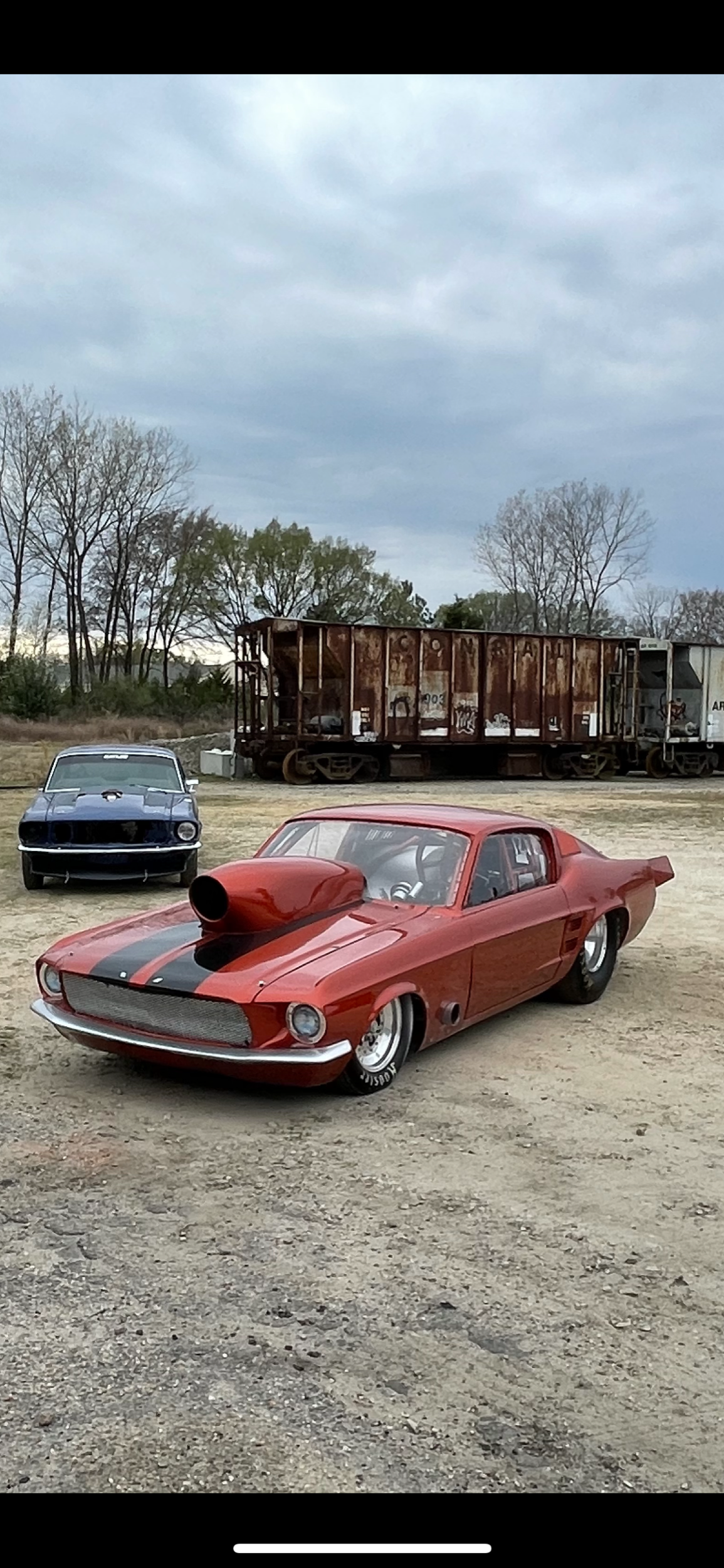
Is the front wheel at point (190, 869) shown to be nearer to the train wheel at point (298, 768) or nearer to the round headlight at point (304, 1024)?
the round headlight at point (304, 1024)

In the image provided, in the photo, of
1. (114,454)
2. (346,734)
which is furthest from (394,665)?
(114,454)

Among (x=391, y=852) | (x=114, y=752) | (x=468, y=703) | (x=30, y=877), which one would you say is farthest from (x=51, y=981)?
(x=468, y=703)

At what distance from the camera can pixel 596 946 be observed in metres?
6.82

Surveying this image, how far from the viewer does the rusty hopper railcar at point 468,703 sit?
25609mm

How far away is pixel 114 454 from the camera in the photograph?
51344 mm

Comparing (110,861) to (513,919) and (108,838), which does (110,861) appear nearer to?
(108,838)

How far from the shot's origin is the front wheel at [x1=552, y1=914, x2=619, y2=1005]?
21.6 ft

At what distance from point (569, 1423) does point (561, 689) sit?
26274 millimetres

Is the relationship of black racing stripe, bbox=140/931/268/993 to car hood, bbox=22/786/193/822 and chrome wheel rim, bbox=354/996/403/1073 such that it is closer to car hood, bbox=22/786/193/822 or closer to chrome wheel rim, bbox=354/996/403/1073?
chrome wheel rim, bbox=354/996/403/1073

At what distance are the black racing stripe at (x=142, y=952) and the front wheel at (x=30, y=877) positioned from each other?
5533mm

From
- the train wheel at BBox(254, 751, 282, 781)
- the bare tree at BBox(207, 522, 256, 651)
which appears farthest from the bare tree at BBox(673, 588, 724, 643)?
the train wheel at BBox(254, 751, 282, 781)

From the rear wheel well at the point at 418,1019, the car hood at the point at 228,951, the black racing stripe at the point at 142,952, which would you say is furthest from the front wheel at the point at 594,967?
the black racing stripe at the point at 142,952

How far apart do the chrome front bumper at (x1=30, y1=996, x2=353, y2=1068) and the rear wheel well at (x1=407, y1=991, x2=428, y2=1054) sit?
53cm

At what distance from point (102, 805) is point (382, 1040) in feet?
20.6
